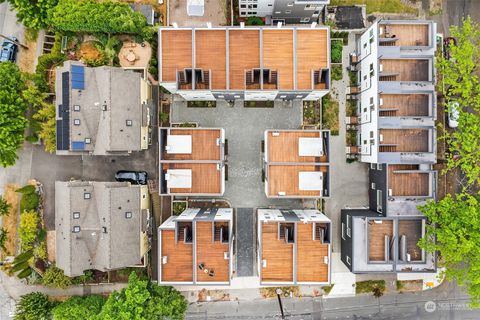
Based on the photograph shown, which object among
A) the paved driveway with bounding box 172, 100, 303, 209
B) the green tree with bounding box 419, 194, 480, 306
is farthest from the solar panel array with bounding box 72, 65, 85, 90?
the green tree with bounding box 419, 194, 480, 306

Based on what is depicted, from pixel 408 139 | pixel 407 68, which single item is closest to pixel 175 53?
pixel 407 68

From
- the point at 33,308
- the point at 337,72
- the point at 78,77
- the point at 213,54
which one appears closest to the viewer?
the point at 213,54

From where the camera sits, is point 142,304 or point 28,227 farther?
point 28,227

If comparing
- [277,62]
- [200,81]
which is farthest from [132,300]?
[277,62]

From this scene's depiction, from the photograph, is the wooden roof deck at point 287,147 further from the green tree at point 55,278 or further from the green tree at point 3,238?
the green tree at point 3,238

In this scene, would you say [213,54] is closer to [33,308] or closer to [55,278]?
[55,278]

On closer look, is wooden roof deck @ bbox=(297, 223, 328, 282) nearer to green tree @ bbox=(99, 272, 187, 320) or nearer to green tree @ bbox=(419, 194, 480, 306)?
green tree @ bbox=(419, 194, 480, 306)
